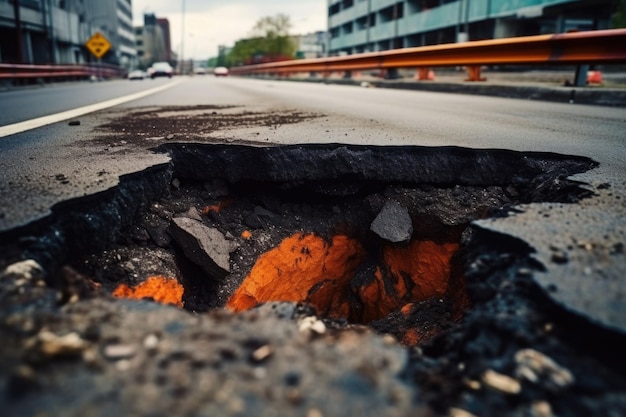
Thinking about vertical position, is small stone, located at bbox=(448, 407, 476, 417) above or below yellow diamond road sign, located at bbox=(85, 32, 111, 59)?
below

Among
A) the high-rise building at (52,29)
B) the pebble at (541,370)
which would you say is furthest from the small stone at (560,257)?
the high-rise building at (52,29)

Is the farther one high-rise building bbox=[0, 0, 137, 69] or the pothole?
high-rise building bbox=[0, 0, 137, 69]

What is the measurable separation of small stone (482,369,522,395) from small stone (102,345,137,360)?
2.28 feet

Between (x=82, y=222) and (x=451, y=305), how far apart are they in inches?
77.0

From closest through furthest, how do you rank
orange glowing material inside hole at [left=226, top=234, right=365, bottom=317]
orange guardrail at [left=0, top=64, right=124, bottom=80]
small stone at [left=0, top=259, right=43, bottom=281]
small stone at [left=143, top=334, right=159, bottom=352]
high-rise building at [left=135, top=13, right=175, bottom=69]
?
small stone at [left=143, top=334, right=159, bottom=352]
small stone at [left=0, top=259, right=43, bottom=281]
orange glowing material inside hole at [left=226, top=234, right=365, bottom=317]
orange guardrail at [left=0, top=64, right=124, bottom=80]
high-rise building at [left=135, top=13, right=175, bottom=69]

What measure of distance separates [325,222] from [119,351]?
86.9 inches

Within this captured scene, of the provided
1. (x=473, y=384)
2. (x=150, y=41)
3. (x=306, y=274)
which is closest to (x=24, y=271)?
(x=473, y=384)

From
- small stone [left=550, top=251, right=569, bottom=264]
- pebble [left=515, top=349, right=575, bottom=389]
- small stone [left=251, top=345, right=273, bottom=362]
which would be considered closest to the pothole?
small stone [left=550, top=251, right=569, bottom=264]

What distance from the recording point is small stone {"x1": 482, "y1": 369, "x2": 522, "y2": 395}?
2.77 ft

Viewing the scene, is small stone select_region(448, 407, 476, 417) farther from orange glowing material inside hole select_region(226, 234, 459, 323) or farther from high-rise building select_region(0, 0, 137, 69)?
high-rise building select_region(0, 0, 137, 69)

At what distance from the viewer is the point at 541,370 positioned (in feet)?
2.87

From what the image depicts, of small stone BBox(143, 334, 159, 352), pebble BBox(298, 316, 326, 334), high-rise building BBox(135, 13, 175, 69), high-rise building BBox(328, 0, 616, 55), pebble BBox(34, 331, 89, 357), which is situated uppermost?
high-rise building BBox(135, 13, 175, 69)

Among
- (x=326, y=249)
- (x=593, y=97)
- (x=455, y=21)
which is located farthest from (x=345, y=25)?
(x=326, y=249)

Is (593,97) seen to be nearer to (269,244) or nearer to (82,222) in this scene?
(269,244)
